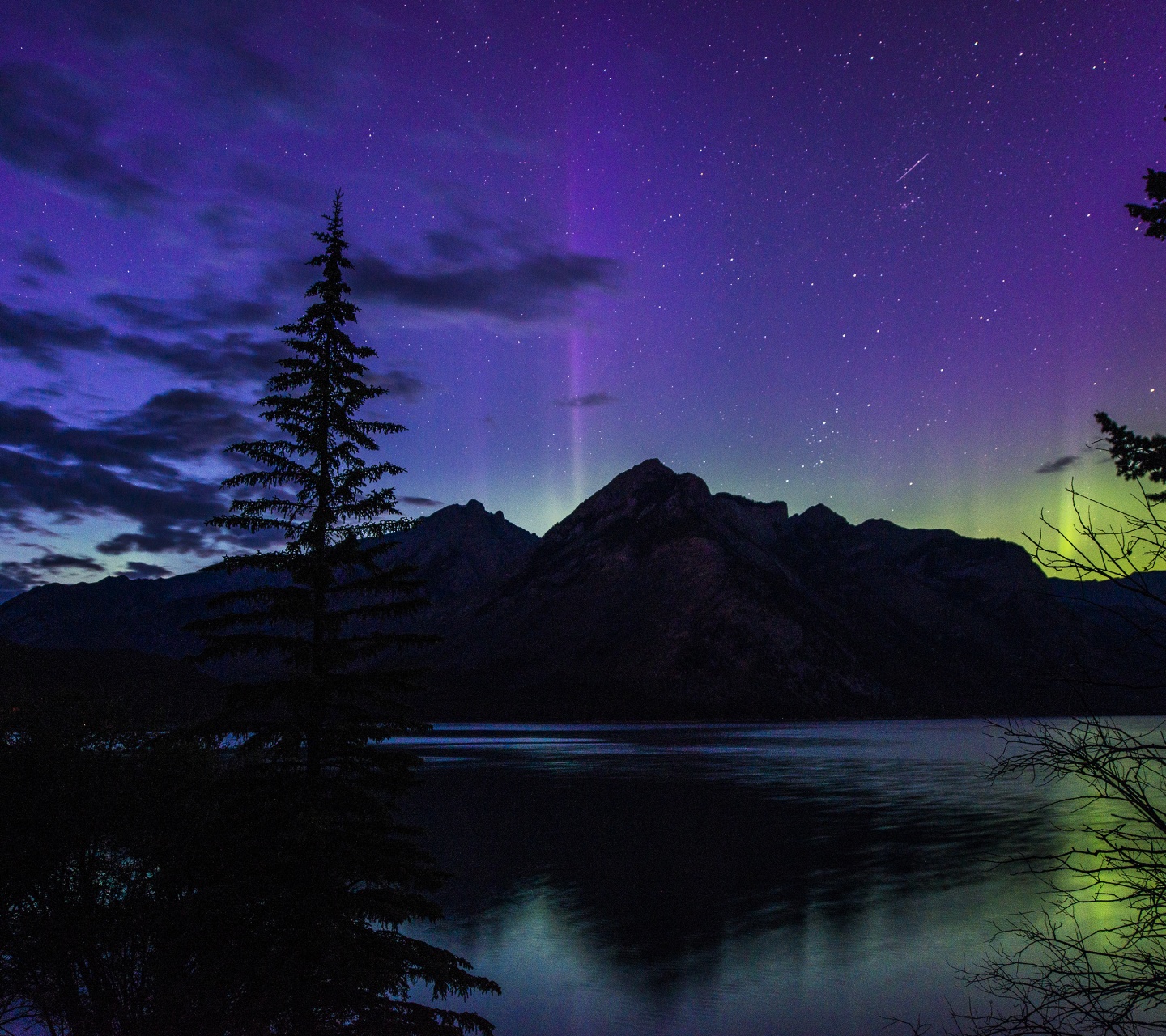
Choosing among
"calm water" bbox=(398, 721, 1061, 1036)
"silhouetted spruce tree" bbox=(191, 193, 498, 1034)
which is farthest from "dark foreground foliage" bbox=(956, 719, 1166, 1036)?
"silhouetted spruce tree" bbox=(191, 193, 498, 1034)

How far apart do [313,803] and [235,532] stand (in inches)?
233

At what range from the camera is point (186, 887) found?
16641 millimetres

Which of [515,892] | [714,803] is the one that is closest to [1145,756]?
[515,892]

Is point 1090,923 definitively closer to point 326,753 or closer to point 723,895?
point 723,895

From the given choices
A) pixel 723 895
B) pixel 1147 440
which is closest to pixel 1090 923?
pixel 723 895

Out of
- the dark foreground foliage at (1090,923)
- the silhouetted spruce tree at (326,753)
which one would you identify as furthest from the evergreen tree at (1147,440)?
the silhouetted spruce tree at (326,753)

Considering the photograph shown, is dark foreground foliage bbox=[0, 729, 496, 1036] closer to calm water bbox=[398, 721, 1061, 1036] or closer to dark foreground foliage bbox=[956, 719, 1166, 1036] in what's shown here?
calm water bbox=[398, 721, 1061, 1036]

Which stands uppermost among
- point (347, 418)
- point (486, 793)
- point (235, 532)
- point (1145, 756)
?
point (347, 418)

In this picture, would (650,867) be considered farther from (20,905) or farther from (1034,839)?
(20,905)

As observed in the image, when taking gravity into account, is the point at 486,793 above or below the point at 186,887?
below

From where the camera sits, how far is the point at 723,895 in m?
42.0

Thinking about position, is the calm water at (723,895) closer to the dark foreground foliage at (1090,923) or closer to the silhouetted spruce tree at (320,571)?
the dark foreground foliage at (1090,923)

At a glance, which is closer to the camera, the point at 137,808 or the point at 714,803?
the point at 137,808

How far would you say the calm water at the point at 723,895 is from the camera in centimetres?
2747
